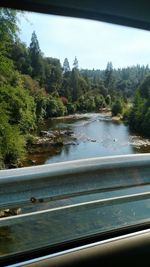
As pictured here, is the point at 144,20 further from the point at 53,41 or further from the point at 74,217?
the point at 74,217

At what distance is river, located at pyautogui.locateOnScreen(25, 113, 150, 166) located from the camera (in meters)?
2.01

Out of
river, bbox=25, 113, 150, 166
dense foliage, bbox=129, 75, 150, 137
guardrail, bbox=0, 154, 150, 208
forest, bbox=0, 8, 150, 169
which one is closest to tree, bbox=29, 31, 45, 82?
forest, bbox=0, 8, 150, 169

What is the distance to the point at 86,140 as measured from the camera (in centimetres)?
212

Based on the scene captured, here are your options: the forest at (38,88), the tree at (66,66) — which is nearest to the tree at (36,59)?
the forest at (38,88)

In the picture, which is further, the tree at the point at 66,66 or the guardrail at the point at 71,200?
the tree at the point at 66,66

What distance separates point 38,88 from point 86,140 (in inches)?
17.3

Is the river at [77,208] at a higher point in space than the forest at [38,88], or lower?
lower

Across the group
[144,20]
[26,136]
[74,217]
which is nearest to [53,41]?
[144,20]

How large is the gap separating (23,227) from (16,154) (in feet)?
2.21

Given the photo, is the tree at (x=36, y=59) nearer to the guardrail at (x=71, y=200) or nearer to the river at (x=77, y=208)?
the river at (x=77, y=208)

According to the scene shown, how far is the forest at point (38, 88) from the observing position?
1.89 meters

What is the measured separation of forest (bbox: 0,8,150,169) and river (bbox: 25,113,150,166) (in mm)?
64

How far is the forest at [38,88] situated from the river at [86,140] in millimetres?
64

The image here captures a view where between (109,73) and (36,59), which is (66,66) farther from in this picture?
(109,73)
